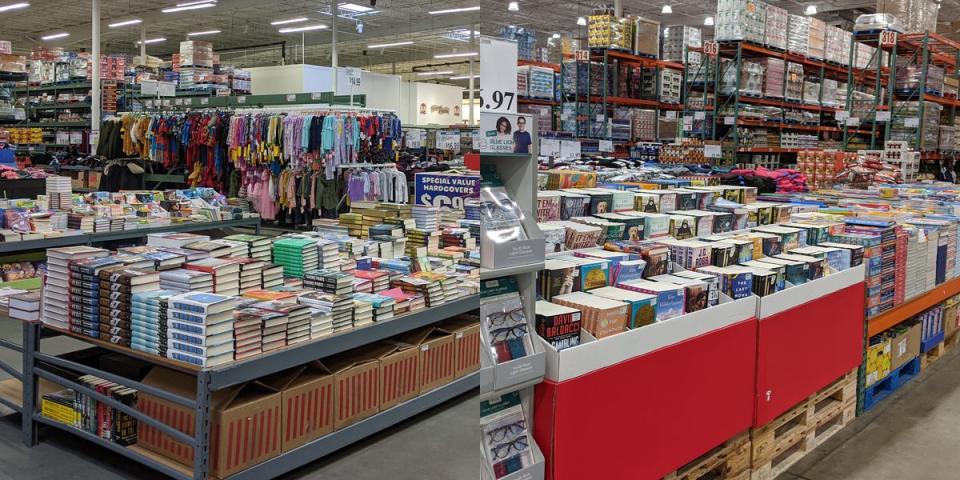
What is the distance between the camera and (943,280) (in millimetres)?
5523

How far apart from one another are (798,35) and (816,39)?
2.03 ft

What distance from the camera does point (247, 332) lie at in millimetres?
3146

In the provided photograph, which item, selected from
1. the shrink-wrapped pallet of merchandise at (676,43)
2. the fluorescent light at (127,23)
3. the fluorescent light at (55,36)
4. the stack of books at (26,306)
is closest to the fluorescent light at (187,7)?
the fluorescent light at (127,23)

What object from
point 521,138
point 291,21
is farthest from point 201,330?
point 291,21

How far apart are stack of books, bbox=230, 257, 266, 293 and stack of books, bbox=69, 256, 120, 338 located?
56 cm

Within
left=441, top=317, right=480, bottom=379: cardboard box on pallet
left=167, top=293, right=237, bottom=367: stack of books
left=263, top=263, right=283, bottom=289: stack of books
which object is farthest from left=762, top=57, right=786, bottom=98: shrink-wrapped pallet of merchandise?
left=167, top=293, right=237, bottom=367: stack of books

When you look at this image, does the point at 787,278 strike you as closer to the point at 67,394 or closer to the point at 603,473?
the point at 603,473

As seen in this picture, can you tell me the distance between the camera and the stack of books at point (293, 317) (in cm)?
331

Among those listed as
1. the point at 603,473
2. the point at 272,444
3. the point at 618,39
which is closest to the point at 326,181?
Answer: the point at 618,39

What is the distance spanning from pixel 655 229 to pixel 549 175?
58 centimetres

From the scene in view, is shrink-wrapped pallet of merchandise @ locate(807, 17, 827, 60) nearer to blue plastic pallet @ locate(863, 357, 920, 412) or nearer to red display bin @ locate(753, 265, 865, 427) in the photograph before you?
blue plastic pallet @ locate(863, 357, 920, 412)

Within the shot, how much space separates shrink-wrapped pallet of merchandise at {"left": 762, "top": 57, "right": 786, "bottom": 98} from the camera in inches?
377

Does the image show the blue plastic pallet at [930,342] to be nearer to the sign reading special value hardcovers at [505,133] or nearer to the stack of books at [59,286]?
the sign reading special value hardcovers at [505,133]

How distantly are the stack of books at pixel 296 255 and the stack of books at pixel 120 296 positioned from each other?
3.12 feet
